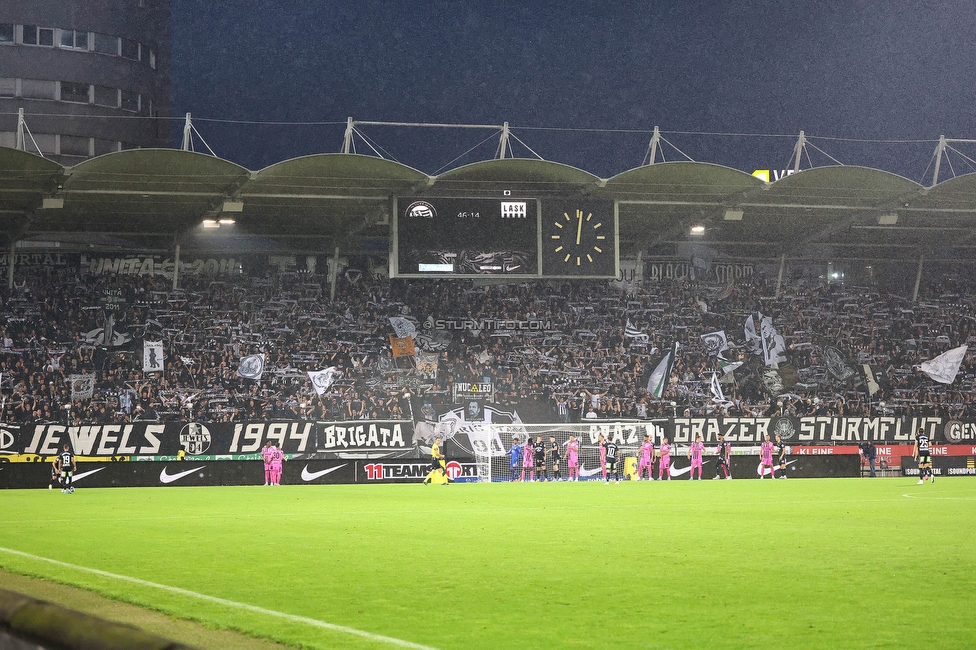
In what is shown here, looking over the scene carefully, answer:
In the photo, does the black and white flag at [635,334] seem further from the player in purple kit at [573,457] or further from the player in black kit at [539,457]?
the player in black kit at [539,457]

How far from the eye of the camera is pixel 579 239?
35.5 m

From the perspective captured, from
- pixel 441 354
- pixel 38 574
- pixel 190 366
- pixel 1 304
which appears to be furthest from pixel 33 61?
pixel 38 574

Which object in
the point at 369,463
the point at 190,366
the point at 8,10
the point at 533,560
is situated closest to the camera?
the point at 533,560

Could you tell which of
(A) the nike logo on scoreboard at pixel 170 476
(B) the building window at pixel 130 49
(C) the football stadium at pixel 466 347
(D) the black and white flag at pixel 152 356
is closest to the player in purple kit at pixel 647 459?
(C) the football stadium at pixel 466 347

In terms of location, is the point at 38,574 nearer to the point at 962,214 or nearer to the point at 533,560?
the point at 533,560

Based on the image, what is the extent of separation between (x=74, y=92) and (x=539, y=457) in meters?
34.5

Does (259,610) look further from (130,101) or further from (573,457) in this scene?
(130,101)

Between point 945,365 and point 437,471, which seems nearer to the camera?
point 437,471

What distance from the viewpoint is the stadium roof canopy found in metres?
36.7

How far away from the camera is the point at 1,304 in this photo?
44.3 metres

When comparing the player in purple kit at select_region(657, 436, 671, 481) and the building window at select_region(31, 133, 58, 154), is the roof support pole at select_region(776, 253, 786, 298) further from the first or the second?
the building window at select_region(31, 133, 58, 154)

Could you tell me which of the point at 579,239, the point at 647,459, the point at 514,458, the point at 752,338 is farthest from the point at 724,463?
the point at 579,239

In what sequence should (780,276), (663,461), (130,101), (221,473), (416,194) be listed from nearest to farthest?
(221,473) → (416,194) → (663,461) → (780,276) → (130,101)

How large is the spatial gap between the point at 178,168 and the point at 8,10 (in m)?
27.9
